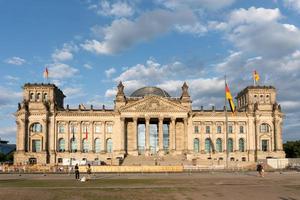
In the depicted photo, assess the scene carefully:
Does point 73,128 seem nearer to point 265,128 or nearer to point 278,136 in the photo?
point 265,128

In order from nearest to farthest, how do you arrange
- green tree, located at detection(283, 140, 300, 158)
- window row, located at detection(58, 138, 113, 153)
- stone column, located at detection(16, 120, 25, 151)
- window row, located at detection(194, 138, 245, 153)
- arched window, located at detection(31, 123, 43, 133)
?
stone column, located at detection(16, 120, 25, 151)
arched window, located at detection(31, 123, 43, 133)
window row, located at detection(58, 138, 113, 153)
window row, located at detection(194, 138, 245, 153)
green tree, located at detection(283, 140, 300, 158)

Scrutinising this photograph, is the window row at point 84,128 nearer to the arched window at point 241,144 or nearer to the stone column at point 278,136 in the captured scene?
the arched window at point 241,144

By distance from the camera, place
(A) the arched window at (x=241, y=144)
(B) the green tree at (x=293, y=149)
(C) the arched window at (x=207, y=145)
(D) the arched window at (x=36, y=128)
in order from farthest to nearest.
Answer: (B) the green tree at (x=293, y=149), (A) the arched window at (x=241, y=144), (C) the arched window at (x=207, y=145), (D) the arched window at (x=36, y=128)

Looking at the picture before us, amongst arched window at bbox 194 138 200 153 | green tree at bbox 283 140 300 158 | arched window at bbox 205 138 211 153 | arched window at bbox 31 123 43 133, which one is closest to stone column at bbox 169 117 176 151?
arched window at bbox 194 138 200 153

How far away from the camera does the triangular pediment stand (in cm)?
12900

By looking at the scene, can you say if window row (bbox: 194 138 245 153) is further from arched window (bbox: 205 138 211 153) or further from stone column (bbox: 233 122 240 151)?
stone column (bbox: 233 122 240 151)

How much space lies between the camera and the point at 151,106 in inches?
5084

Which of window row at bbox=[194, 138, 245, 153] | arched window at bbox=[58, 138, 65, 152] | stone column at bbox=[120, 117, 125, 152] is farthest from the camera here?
window row at bbox=[194, 138, 245, 153]

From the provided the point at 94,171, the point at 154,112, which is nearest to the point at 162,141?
the point at 154,112

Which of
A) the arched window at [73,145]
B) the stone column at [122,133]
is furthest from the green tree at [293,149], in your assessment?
the arched window at [73,145]

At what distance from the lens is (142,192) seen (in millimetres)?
35469

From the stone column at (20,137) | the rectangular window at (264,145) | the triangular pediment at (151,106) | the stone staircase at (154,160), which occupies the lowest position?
the stone staircase at (154,160)

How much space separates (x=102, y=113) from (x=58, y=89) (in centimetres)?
1877

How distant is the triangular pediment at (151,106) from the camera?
129000mm
